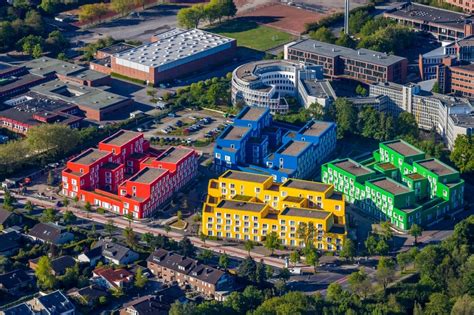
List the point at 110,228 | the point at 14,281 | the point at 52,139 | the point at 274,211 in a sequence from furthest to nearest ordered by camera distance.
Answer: the point at 52,139 → the point at 274,211 → the point at 110,228 → the point at 14,281

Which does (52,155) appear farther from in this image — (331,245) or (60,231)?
(331,245)

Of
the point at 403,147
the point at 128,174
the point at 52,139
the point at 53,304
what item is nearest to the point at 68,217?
the point at 128,174

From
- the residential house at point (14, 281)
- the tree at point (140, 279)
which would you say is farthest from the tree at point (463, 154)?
the residential house at point (14, 281)

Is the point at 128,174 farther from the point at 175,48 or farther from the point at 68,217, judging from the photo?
the point at 175,48

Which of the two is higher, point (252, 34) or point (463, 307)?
point (252, 34)

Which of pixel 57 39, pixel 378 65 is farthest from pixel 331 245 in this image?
pixel 57 39

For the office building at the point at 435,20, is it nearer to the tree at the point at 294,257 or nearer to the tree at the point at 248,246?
the tree at the point at 248,246

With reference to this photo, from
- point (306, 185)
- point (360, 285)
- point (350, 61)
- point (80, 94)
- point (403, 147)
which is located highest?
point (350, 61)
